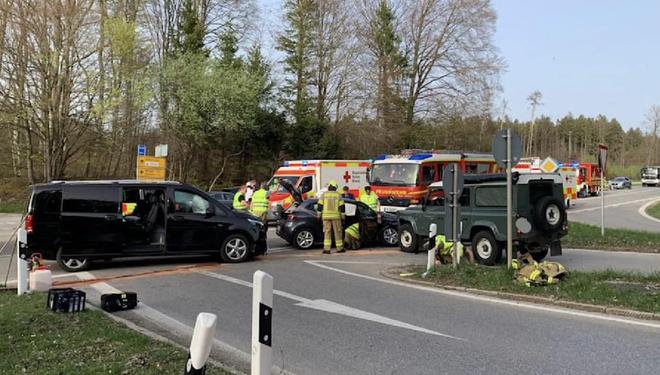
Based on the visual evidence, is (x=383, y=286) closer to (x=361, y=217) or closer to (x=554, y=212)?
(x=554, y=212)

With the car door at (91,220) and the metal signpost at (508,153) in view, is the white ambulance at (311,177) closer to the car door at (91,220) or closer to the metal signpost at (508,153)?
the car door at (91,220)

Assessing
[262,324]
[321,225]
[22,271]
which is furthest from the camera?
[321,225]

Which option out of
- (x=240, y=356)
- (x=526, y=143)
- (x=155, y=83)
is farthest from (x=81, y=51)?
(x=526, y=143)

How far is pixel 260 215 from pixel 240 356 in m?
10.4

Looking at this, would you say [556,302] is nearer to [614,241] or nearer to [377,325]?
[377,325]

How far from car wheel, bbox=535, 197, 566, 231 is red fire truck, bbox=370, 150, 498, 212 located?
33.1 feet

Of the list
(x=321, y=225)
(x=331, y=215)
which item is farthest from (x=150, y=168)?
(x=331, y=215)

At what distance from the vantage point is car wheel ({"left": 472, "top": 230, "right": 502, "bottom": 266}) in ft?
39.9

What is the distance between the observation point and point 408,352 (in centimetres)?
597

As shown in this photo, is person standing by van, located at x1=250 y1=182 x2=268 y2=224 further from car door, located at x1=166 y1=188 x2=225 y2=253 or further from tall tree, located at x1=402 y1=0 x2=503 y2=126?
tall tree, located at x1=402 y1=0 x2=503 y2=126

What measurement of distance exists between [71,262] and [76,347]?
6.73 meters

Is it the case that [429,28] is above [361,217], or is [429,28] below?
above

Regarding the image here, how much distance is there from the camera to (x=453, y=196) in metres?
10.5

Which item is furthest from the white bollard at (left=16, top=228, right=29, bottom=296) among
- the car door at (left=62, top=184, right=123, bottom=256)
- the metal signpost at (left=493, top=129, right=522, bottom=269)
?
the metal signpost at (left=493, top=129, right=522, bottom=269)
